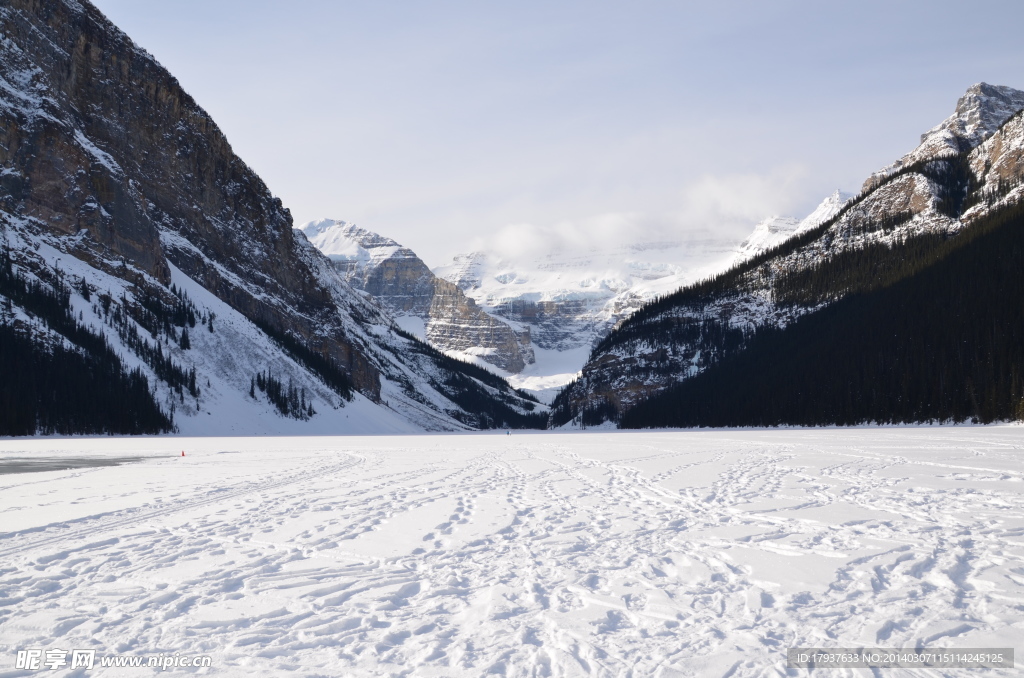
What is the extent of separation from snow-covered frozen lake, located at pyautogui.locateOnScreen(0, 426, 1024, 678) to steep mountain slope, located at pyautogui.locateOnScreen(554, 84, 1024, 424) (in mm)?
102302

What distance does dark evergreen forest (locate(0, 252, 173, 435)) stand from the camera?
65.7 metres

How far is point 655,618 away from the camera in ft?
23.6

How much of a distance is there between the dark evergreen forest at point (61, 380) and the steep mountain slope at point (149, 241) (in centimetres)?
63

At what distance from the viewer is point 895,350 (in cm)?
7806

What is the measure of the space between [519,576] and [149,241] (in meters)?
119

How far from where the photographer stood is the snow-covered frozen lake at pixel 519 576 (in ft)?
21.1

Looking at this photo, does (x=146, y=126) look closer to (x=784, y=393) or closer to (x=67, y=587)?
(x=784, y=393)

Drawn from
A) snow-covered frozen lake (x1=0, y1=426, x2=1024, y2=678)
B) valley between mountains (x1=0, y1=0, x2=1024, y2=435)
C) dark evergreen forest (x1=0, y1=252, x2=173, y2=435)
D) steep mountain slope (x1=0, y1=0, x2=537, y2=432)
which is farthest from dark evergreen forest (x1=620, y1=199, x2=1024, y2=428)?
dark evergreen forest (x1=0, y1=252, x2=173, y2=435)

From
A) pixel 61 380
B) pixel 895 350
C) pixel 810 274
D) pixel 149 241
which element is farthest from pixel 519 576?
pixel 810 274

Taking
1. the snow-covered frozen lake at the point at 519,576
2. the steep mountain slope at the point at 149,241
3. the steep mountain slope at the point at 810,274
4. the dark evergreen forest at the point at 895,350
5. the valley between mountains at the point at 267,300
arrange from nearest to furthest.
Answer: the snow-covered frozen lake at the point at 519,576
the dark evergreen forest at the point at 895,350
the valley between mountains at the point at 267,300
the steep mountain slope at the point at 149,241
the steep mountain slope at the point at 810,274

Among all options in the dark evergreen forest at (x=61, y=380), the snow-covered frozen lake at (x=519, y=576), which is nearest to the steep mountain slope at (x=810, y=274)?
the dark evergreen forest at (x=61, y=380)

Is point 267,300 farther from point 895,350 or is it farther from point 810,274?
point 895,350

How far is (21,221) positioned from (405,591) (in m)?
112

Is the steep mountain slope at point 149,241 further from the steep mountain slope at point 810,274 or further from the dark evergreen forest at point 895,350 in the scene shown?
the dark evergreen forest at point 895,350
